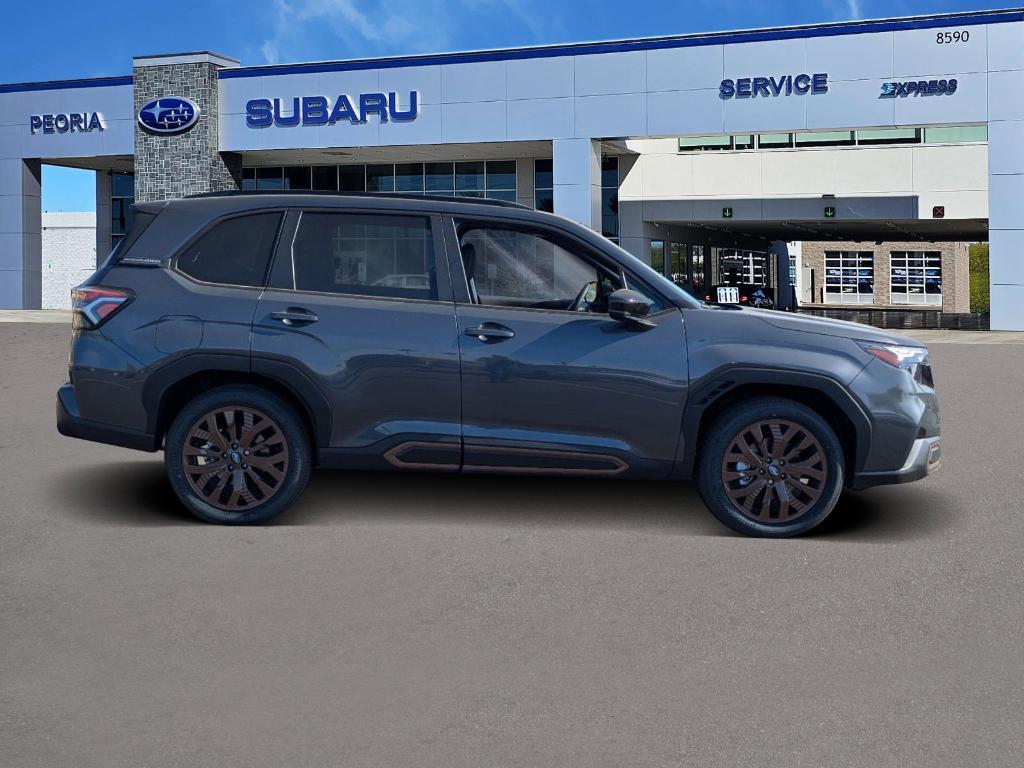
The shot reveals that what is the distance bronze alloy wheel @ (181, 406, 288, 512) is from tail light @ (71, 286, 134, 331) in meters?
0.85

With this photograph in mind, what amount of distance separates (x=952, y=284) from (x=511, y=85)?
45.5 meters

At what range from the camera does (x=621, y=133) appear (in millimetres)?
33469

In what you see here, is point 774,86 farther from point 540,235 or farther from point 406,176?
point 540,235

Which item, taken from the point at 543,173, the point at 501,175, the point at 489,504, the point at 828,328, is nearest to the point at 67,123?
the point at 501,175

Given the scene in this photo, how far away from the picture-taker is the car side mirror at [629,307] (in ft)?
21.6

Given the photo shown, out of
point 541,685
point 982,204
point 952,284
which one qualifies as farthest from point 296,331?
point 952,284

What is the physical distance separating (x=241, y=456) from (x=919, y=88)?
2759 cm

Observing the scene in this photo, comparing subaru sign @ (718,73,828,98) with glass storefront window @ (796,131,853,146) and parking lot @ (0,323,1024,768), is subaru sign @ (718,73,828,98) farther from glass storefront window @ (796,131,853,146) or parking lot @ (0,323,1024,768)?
parking lot @ (0,323,1024,768)

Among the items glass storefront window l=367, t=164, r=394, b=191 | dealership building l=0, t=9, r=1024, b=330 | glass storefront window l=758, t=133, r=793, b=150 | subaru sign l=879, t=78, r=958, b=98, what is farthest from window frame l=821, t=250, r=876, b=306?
subaru sign l=879, t=78, r=958, b=98

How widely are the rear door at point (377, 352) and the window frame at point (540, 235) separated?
2.6 inches

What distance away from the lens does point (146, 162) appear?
3847cm

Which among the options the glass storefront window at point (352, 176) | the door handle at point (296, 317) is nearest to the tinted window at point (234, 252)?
the door handle at point (296, 317)

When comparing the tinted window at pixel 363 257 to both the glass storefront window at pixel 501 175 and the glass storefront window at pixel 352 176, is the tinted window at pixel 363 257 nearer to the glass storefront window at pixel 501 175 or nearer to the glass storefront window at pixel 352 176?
the glass storefront window at pixel 501 175

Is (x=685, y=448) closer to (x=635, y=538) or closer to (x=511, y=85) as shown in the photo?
(x=635, y=538)
